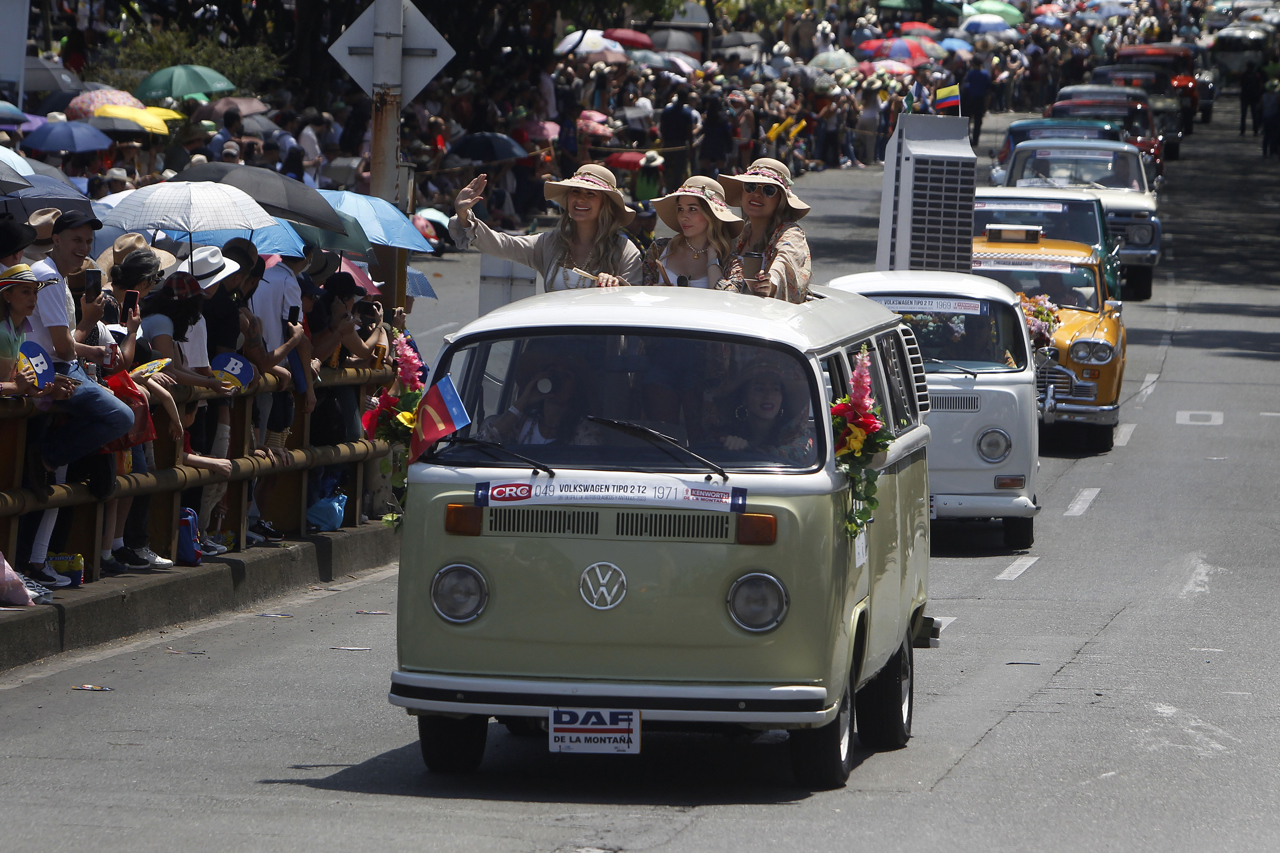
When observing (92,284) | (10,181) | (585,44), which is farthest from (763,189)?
(585,44)

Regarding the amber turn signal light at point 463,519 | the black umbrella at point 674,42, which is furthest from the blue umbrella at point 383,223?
the black umbrella at point 674,42

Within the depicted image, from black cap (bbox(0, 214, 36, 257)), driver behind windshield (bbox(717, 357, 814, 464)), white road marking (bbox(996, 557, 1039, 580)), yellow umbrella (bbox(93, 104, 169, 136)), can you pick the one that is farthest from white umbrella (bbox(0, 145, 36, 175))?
driver behind windshield (bbox(717, 357, 814, 464))

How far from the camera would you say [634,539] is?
21.2ft

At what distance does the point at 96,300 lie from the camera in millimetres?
9820

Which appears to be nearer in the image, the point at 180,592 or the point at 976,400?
the point at 180,592

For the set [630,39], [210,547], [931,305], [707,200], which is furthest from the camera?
[630,39]

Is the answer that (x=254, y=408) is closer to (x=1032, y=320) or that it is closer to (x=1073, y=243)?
(x=1032, y=320)

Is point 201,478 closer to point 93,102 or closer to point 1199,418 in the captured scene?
point 93,102

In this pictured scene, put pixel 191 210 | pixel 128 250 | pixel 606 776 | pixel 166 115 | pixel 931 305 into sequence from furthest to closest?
1. pixel 166 115
2. pixel 931 305
3. pixel 191 210
4. pixel 128 250
5. pixel 606 776

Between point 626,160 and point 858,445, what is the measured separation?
25459 millimetres

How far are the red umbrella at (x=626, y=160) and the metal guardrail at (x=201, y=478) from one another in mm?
19106

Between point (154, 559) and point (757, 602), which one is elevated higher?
point (757, 602)

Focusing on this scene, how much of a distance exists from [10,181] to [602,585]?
735 centimetres

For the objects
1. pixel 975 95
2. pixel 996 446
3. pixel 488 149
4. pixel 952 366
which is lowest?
pixel 996 446
